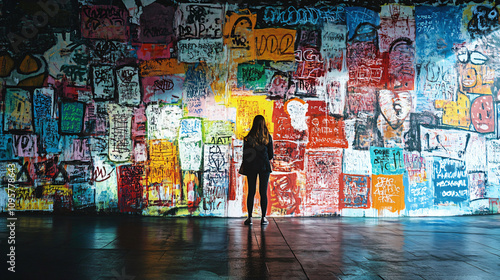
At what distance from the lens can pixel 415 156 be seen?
8.09 metres

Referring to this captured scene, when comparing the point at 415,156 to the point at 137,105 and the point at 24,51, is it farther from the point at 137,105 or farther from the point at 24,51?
the point at 24,51

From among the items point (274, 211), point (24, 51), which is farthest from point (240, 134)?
point (24, 51)

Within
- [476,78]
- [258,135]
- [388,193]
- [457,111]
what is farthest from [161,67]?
[476,78]

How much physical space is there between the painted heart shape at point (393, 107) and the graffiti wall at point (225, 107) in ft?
0.09

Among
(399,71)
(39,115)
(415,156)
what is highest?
(399,71)

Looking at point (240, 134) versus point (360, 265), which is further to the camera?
point (240, 134)

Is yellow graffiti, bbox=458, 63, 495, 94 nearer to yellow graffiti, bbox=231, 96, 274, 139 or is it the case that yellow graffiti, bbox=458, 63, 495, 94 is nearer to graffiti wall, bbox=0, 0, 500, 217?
graffiti wall, bbox=0, 0, 500, 217

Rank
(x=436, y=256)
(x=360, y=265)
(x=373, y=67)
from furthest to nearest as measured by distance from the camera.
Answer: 1. (x=373, y=67)
2. (x=436, y=256)
3. (x=360, y=265)

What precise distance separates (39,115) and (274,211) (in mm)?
4878

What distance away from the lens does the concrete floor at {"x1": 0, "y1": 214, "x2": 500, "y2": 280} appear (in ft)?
12.5

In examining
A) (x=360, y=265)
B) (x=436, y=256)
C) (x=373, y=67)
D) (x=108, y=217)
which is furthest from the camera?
(x=373, y=67)

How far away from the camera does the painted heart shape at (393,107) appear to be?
8117mm

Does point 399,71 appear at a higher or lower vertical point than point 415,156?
higher

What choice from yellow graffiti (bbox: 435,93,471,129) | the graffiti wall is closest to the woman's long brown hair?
the graffiti wall
